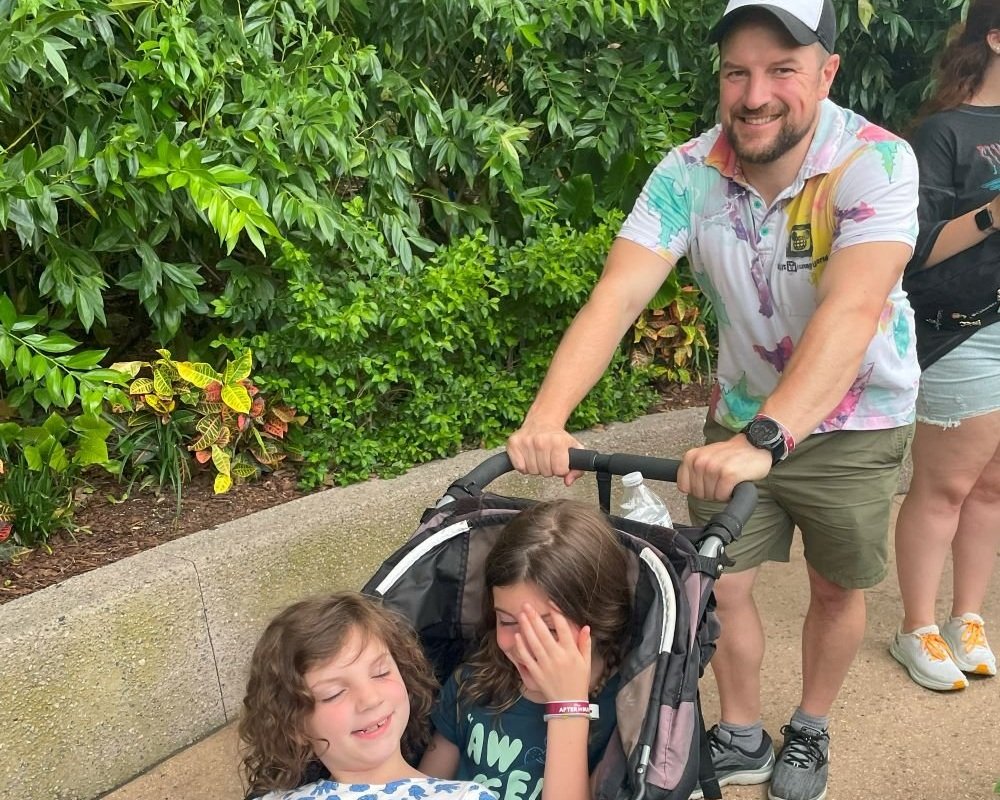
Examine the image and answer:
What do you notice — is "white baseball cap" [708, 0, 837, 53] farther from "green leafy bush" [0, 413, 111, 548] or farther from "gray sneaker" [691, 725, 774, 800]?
"green leafy bush" [0, 413, 111, 548]

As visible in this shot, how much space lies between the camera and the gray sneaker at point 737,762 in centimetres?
305

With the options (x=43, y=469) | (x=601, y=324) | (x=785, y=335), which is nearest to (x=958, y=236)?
(x=785, y=335)

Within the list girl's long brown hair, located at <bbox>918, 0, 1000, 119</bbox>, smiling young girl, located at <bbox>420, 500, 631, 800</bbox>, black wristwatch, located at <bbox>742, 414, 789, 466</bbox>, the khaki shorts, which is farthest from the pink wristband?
girl's long brown hair, located at <bbox>918, 0, 1000, 119</bbox>

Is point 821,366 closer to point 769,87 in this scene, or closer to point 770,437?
point 770,437

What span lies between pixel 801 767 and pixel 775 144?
1709 millimetres

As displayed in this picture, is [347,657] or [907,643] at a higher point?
[347,657]

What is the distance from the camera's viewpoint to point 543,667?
194 cm

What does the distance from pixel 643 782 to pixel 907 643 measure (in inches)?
81.2

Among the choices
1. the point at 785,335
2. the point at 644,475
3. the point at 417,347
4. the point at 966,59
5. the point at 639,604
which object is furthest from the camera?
the point at 417,347

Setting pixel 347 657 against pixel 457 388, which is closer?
pixel 347 657

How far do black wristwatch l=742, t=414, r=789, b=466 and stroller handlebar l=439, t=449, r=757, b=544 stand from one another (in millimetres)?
78

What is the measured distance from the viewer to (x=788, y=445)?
7.06 feet

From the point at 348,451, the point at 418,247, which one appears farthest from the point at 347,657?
the point at 418,247

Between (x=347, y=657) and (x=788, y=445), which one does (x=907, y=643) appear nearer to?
(x=788, y=445)
